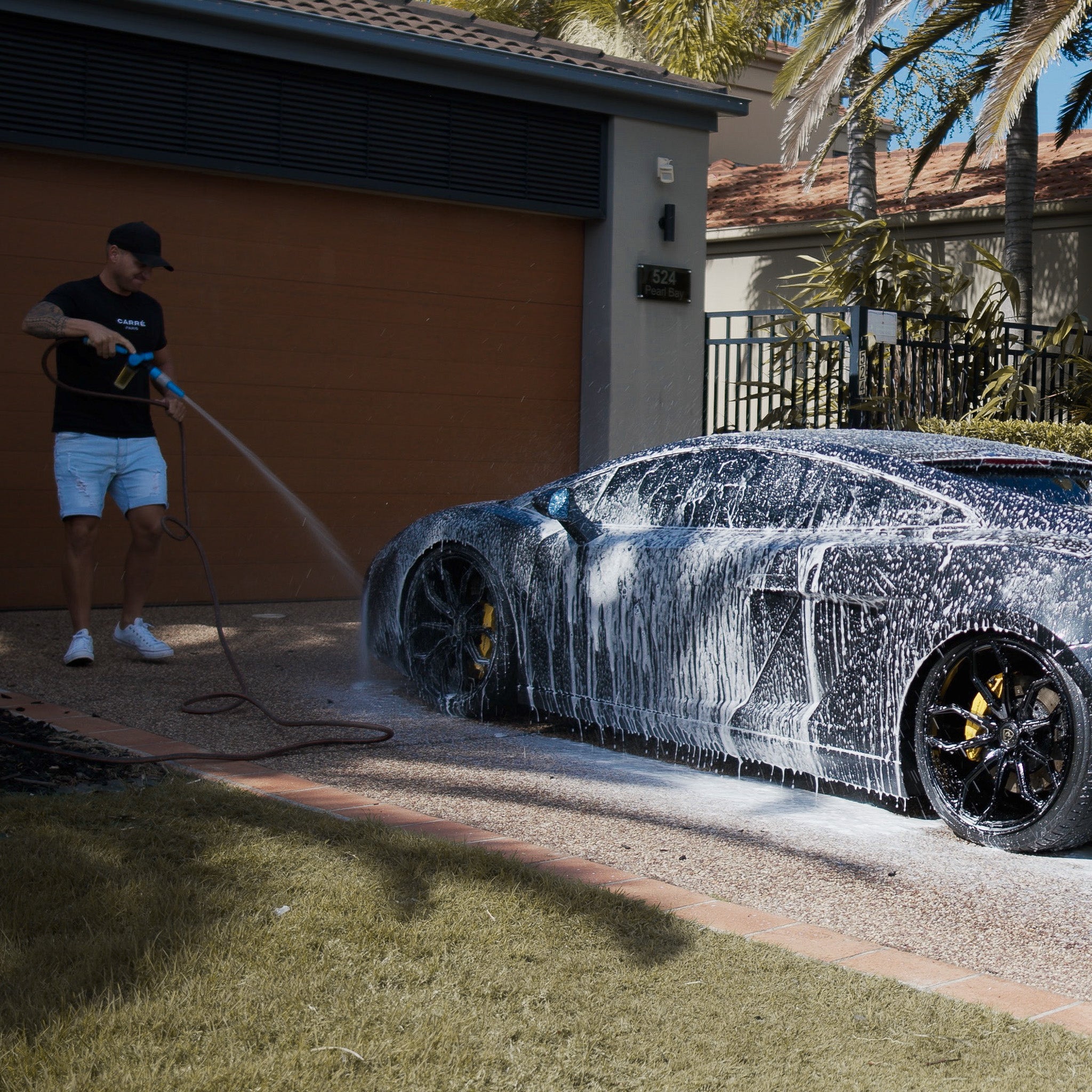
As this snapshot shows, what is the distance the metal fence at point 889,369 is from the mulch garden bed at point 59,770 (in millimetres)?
7209

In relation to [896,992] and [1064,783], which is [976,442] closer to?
[1064,783]

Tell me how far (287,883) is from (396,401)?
7529 millimetres

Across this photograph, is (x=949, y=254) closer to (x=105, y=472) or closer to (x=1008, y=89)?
(x=1008, y=89)

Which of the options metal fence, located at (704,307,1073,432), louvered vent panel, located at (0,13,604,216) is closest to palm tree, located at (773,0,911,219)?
metal fence, located at (704,307,1073,432)

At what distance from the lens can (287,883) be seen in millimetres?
3723

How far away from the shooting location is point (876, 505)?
509 cm

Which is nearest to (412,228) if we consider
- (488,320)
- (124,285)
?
(488,320)

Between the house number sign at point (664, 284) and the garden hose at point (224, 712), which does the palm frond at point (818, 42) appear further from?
the garden hose at point (224, 712)

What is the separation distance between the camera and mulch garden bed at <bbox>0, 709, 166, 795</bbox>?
4.65 m

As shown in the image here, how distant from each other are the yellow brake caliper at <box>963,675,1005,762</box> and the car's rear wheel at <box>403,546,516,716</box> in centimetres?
220

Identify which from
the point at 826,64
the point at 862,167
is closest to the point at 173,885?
the point at 826,64

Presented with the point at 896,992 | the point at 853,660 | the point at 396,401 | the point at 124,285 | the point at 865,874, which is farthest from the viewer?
the point at 396,401

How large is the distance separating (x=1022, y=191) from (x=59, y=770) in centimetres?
1416

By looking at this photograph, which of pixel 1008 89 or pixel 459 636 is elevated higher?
pixel 1008 89
